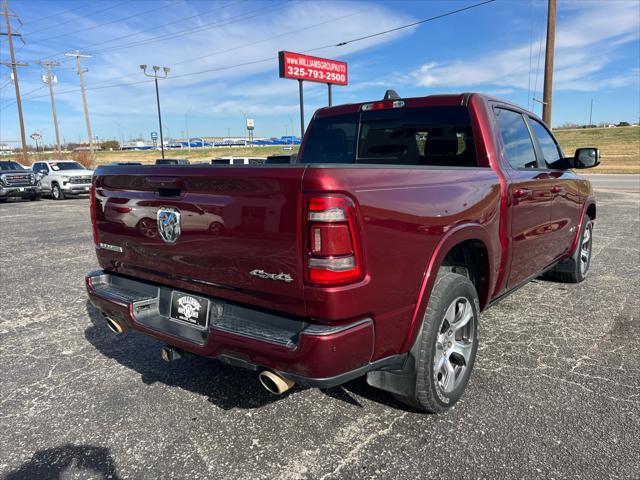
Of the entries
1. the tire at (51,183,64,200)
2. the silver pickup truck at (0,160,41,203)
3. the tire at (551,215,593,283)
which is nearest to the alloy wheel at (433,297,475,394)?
the tire at (551,215,593,283)

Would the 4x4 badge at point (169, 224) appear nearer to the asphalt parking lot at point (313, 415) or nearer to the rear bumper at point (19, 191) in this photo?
the asphalt parking lot at point (313, 415)

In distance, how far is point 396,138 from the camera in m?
3.88

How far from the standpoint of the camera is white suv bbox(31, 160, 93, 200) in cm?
1933

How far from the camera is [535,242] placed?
3.93 m

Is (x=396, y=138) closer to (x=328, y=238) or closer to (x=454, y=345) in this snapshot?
(x=454, y=345)

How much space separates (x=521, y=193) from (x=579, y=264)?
253 cm

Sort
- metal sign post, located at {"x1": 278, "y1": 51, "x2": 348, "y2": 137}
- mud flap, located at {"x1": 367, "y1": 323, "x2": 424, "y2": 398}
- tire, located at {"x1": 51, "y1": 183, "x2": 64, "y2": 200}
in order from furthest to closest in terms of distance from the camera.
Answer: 1. metal sign post, located at {"x1": 278, "y1": 51, "x2": 348, "y2": 137}
2. tire, located at {"x1": 51, "y1": 183, "x2": 64, "y2": 200}
3. mud flap, located at {"x1": 367, "y1": 323, "x2": 424, "y2": 398}

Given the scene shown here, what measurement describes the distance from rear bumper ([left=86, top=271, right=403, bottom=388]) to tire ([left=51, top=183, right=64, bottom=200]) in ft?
64.5

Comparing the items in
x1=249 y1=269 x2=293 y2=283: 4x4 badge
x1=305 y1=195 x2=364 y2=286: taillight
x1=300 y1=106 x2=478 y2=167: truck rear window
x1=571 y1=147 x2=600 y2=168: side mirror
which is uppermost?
x1=300 y1=106 x2=478 y2=167: truck rear window

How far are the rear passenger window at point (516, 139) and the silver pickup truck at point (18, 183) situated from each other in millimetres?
19188

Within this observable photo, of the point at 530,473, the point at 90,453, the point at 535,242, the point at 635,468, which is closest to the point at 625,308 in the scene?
the point at 535,242

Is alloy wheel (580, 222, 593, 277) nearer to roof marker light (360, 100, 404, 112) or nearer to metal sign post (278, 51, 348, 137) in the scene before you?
roof marker light (360, 100, 404, 112)

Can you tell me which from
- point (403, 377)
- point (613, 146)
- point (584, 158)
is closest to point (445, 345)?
point (403, 377)

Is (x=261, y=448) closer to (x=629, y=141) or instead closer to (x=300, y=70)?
(x=300, y=70)
